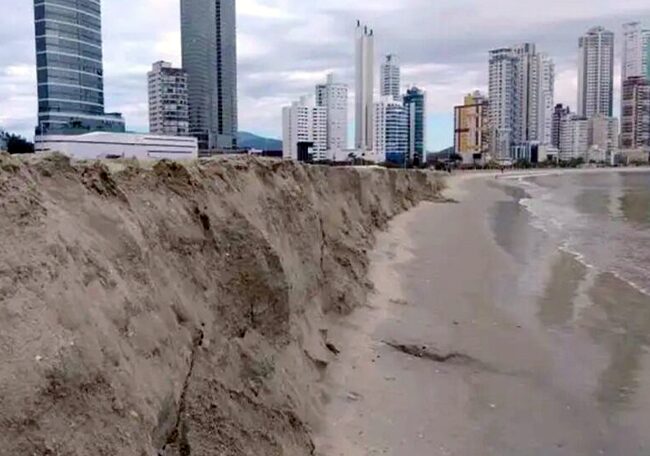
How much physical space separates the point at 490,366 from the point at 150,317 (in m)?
5.84

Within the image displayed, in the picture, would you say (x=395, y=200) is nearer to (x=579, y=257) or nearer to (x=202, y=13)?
(x=579, y=257)

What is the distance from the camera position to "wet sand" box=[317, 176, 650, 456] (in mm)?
7105

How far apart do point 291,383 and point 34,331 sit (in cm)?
351

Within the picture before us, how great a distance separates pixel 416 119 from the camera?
7219 inches

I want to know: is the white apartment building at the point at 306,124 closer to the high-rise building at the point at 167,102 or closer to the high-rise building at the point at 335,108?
the high-rise building at the point at 335,108

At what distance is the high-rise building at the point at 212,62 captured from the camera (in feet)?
271

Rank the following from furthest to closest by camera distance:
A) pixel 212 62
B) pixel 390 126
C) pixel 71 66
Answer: pixel 390 126
pixel 212 62
pixel 71 66

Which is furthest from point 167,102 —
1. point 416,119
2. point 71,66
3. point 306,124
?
point 416,119

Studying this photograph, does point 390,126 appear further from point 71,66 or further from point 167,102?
point 71,66

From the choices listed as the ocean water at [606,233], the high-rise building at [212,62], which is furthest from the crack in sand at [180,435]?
the high-rise building at [212,62]

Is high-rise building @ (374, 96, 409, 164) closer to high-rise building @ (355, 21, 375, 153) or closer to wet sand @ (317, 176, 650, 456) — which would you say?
high-rise building @ (355, 21, 375, 153)

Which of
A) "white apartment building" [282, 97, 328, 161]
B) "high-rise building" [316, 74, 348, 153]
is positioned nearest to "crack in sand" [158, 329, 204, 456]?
"white apartment building" [282, 97, 328, 161]

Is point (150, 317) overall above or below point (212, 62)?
below

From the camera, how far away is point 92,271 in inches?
182
